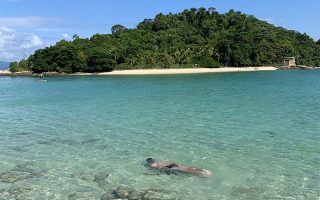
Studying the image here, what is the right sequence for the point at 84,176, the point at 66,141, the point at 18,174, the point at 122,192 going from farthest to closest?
the point at 66,141
the point at 18,174
the point at 84,176
the point at 122,192

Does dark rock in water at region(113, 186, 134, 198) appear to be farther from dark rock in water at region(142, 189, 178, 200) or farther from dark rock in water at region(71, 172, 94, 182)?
dark rock in water at region(71, 172, 94, 182)

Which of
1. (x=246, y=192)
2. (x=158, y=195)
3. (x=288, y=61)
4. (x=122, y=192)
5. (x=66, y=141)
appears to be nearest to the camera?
(x=158, y=195)

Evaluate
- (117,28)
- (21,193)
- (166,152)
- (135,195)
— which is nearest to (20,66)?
(117,28)

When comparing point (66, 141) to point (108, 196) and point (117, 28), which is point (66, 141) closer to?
point (108, 196)

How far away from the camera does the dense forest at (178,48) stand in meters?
119

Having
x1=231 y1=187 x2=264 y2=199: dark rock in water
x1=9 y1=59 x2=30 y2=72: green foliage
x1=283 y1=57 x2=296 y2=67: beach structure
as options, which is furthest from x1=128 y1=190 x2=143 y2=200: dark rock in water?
x1=283 y1=57 x2=296 y2=67: beach structure

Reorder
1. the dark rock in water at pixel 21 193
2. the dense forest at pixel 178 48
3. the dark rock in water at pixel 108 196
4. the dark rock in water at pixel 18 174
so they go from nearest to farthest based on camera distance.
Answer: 1. the dark rock in water at pixel 108 196
2. the dark rock in water at pixel 21 193
3. the dark rock in water at pixel 18 174
4. the dense forest at pixel 178 48

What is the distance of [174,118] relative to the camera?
2862cm

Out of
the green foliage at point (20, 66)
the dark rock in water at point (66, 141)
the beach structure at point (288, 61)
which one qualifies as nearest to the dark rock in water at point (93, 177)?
the dark rock in water at point (66, 141)

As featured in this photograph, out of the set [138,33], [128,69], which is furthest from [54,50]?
[138,33]

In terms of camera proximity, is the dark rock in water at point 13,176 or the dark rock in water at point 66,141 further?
the dark rock in water at point 66,141

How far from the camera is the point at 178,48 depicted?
130750 millimetres

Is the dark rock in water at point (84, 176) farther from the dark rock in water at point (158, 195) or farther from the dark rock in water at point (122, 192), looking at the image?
the dark rock in water at point (158, 195)

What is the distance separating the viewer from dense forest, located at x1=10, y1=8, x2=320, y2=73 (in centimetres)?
11856
